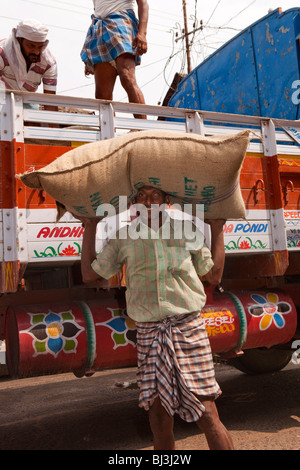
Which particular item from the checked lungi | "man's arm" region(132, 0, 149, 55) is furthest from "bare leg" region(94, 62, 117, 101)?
the checked lungi

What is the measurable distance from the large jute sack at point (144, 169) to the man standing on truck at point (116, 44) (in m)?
1.39

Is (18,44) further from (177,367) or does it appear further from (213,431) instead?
(213,431)

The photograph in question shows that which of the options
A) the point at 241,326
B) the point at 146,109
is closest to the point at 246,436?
the point at 241,326

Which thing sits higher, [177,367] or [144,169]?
[144,169]

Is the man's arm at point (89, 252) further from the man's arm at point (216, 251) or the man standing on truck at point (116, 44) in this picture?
the man standing on truck at point (116, 44)

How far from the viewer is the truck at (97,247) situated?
267 centimetres

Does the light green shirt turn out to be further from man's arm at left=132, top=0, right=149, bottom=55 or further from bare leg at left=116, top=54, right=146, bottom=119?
man's arm at left=132, top=0, right=149, bottom=55

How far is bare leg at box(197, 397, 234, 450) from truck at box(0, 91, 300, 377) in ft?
2.74

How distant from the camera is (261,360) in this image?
5.06 metres

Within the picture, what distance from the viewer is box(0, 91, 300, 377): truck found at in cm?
267

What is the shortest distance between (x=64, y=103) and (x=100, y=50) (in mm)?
1106

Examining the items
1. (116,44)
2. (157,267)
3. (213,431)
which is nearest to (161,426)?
(213,431)

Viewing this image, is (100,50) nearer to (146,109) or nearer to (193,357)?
(146,109)

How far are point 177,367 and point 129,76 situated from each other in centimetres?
221
